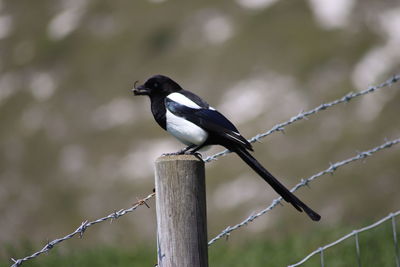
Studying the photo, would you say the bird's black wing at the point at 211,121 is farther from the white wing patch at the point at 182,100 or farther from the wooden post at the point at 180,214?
the wooden post at the point at 180,214

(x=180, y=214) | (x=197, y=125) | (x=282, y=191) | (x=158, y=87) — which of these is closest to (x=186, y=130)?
(x=197, y=125)

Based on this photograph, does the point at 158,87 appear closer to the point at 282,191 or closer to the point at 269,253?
the point at 282,191

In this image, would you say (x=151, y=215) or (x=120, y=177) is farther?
(x=120, y=177)

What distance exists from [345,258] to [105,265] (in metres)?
1.89

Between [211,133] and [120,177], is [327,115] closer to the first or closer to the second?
[120,177]

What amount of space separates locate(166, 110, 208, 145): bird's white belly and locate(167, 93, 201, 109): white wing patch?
3.2 inches

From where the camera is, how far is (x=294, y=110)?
13.9 meters

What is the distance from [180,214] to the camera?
242cm

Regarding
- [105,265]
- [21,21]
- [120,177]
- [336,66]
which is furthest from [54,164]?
[105,265]

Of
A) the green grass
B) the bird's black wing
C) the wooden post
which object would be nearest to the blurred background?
the green grass

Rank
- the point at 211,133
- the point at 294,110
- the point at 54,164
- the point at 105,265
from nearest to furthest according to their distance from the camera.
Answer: the point at 211,133, the point at 105,265, the point at 294,110, the point at 54,164

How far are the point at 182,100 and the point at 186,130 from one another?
176 millimetres

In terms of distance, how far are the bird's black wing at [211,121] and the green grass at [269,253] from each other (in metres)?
1.85

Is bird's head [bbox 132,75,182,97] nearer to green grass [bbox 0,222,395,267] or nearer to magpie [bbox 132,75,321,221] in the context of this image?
magpie [bbox 132,75,321,221]
